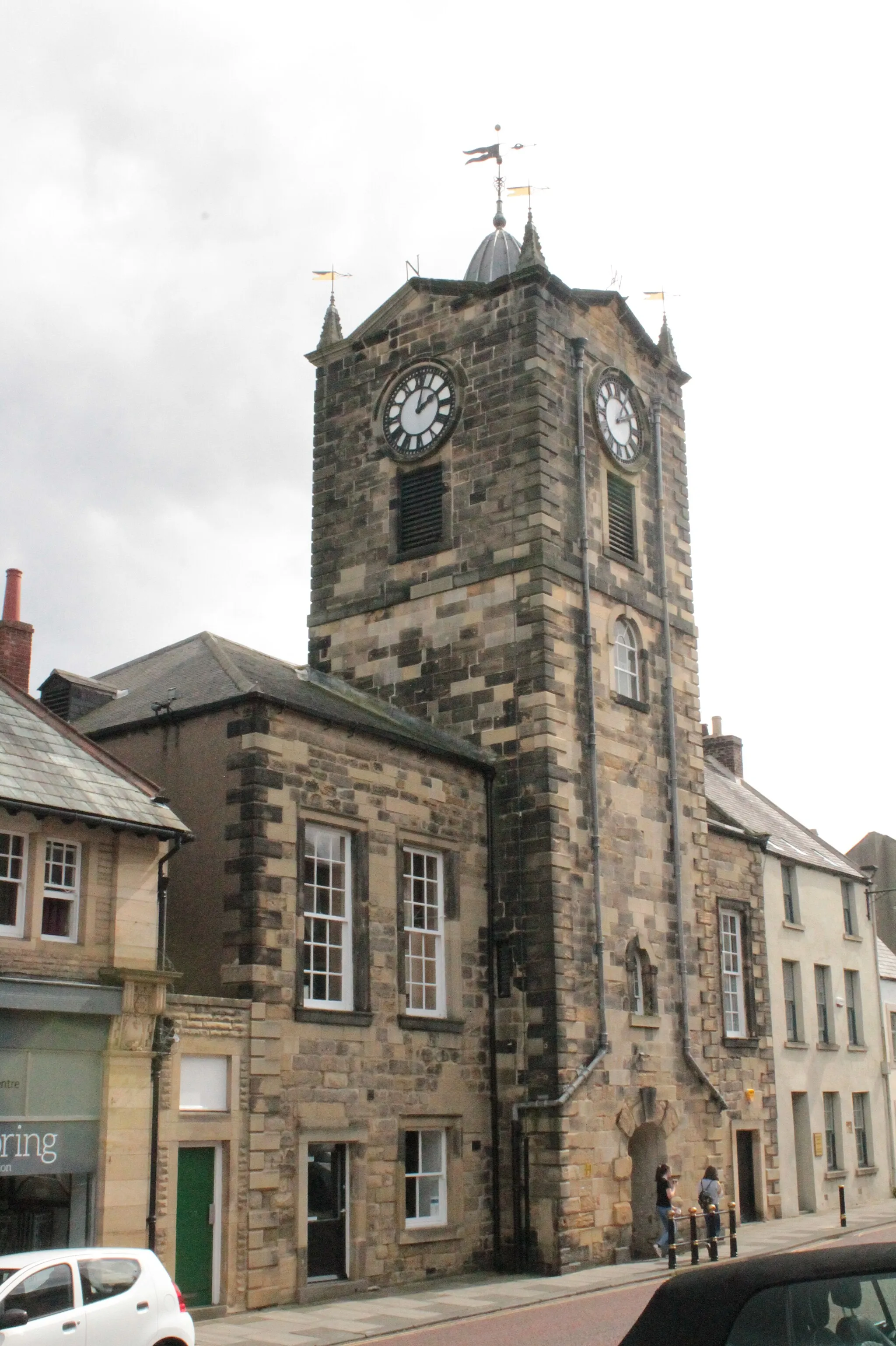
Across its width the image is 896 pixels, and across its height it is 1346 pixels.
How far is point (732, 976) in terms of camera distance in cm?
3017

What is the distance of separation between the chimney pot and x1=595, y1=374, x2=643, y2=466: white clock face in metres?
11.0

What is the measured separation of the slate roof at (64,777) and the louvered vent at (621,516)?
450 inches

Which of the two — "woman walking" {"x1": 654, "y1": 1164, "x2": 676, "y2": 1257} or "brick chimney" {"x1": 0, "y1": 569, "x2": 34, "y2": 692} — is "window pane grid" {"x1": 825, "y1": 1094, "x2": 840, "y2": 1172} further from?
"brick chimney" {"x1": 0, "y1": 569, "x2": 34, "y2": 692}

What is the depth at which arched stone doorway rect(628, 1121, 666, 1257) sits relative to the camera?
23281 millimetres

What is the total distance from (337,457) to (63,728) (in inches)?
449

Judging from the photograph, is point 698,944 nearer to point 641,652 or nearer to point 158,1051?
point 641,652

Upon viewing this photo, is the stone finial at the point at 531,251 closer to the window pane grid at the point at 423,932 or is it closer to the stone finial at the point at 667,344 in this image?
the stone finial at the point at 667,344

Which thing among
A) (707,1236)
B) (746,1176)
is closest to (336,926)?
(707,1236)

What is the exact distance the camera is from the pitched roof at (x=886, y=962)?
125 ft

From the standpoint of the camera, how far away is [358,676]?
26.1 metres

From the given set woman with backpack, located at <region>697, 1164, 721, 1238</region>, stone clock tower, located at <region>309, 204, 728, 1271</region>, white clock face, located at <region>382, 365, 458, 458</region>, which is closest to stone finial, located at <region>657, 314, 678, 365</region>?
stone clock tower, located at <region>309, 204, 728, 1271</region>

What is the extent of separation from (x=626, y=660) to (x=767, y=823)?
1117 centimetres

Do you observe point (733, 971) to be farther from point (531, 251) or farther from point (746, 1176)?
point (531, 251)

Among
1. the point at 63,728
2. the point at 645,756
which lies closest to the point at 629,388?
the point at 645,756
